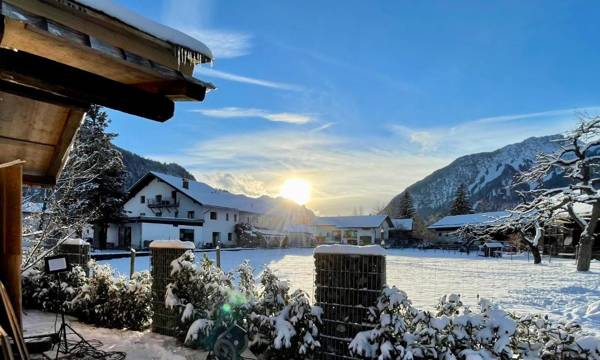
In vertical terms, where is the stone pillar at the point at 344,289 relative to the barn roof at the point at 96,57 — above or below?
below

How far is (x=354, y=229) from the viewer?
56.4 meters

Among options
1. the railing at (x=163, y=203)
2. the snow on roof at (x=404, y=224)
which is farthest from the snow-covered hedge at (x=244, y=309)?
the snow on roof at (x=404, y=224)

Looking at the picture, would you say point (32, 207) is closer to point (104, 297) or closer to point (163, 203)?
point (104, 297)

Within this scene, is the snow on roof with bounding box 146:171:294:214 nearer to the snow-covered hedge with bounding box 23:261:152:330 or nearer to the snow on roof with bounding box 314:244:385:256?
the snow-covered hedge with bounding box 23:261:152:330

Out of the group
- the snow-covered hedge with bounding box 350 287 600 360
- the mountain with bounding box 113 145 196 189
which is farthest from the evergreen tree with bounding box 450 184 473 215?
the snow-covered hedge with bounding box 350 287 600 360

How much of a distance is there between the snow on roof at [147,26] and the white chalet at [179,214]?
29.6m

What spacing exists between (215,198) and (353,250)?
34.6 meters

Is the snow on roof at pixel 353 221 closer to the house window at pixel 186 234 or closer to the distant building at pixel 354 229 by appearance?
the distant building at pixel 354 229

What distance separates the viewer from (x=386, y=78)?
314 inches

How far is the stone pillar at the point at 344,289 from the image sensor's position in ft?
A: 13.9

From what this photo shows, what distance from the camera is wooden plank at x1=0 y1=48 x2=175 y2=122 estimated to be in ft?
6.11

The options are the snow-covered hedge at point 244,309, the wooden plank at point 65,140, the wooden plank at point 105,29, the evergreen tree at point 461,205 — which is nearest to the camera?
the wooden plank at point 105,29

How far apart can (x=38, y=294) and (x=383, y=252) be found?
7.09m

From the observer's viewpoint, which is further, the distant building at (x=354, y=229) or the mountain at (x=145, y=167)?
the distant building at (x=354, y=229)
